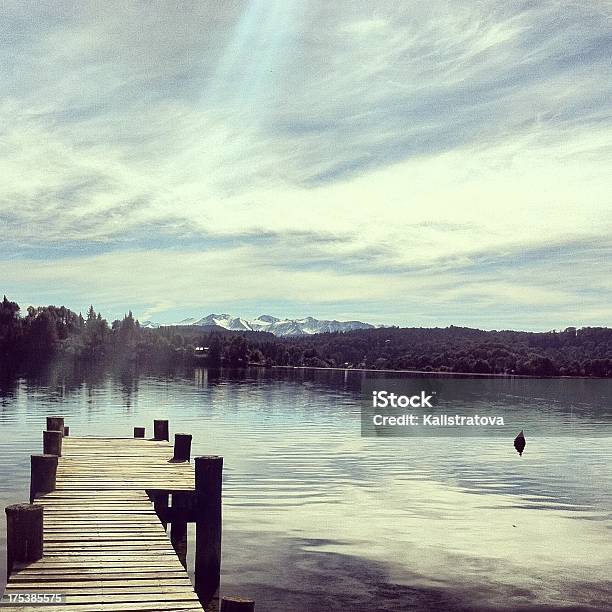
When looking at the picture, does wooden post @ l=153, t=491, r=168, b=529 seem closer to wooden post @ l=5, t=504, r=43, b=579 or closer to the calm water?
the calm water

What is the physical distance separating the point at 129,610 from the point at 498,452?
54397 mm

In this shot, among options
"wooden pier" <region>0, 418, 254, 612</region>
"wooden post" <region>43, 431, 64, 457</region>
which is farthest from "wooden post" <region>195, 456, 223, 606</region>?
"wooden post" <region>43, 431, 64, 457</region>

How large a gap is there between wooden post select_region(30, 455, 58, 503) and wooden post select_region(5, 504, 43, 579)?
5.95 meters

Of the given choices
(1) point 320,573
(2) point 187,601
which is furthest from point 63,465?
(2) point 187,601

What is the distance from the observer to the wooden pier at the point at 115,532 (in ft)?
44.1

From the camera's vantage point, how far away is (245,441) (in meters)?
64.6

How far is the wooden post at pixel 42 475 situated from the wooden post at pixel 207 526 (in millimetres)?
3971

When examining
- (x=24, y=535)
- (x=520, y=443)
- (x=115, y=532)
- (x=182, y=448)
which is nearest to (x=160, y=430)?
(x=182, y=448)

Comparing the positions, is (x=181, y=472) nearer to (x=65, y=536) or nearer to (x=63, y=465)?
(x=63, y=465)

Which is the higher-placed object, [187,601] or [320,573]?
[187,601]

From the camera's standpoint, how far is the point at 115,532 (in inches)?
673

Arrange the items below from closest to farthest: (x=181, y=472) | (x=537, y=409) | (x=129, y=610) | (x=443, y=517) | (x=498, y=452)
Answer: (x=129, y=610)
(x=181, y=472)
(x=443, y=517)
(x=498, y=452)
(x=537, y=409)

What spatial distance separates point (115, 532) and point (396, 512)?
2068cm

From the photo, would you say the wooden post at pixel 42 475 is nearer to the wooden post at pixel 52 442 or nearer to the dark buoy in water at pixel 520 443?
the wooden post at pixel 52 442
